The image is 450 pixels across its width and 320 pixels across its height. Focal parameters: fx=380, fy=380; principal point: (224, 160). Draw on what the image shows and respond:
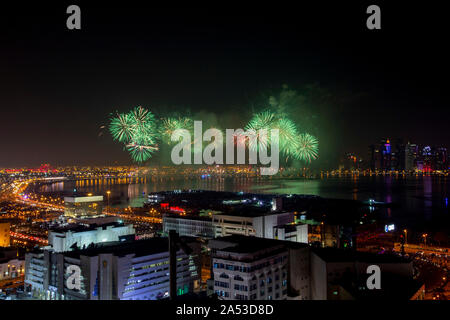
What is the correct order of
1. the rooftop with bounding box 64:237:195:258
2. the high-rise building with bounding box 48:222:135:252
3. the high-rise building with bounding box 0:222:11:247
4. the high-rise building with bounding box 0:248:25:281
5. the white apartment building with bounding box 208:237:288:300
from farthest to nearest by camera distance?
the high-rise building with bounding box 0:222:11:247
the high-rise building with bounding box 48:222:135:252
the high-rise building with bounding box 0:248:25:281
the rooftop with bounding box 64:237:195:258
the white apartment building with bounding box 208:237:288:300

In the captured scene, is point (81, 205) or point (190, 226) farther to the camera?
point (81, 205)

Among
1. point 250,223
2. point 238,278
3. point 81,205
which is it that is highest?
point 238,278

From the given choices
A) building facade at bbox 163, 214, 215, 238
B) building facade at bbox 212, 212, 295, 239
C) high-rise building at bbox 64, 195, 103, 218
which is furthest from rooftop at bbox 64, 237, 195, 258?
high-rise building at bbox 64, 195, 103, 218

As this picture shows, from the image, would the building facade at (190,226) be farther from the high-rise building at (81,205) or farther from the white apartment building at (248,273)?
the white apartment building at (248,273)

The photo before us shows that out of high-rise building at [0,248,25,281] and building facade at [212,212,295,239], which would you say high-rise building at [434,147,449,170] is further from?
high-rise building at [0,248,25,281]

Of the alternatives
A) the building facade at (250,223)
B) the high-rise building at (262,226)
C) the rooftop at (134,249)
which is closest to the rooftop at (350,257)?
the rooftop at (134,249)

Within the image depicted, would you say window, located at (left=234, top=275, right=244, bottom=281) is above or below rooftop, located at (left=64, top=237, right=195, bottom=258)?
above

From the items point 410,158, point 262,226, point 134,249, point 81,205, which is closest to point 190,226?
point 262,226

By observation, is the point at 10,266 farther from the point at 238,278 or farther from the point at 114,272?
the point at 238,278

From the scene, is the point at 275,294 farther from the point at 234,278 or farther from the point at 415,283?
the point at 415,283
